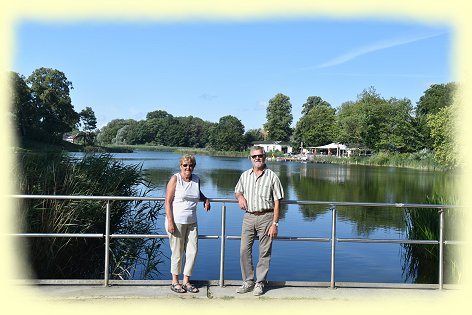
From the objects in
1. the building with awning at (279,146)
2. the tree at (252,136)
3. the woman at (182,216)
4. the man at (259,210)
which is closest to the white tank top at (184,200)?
the woman at (182,216)

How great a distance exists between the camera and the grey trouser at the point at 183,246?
553cm

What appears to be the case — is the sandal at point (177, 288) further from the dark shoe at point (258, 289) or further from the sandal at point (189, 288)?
the dark shoe at point (258, 289)

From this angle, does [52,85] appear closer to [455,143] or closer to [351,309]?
[455,143]

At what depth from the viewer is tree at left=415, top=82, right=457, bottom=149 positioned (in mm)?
67500

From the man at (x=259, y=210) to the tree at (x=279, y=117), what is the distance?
111352 millimetres

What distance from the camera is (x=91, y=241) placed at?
9.70 metres

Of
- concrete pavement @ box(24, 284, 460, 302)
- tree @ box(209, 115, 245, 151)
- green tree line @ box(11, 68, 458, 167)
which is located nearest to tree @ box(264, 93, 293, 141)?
green tree line @ box(11, 68, 458, 167)

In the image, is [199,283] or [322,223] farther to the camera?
[322,223]

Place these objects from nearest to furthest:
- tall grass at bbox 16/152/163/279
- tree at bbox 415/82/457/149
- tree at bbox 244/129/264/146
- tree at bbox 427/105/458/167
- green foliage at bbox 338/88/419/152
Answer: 1. tall grass at bbox 16/152/163/279
2. tree at bbox 427/105/458/167
3. tree at bbox 415/82/457/149
4. green foliage at bbox 338/88/419/152
5. tree at bbox 244/129/264/146

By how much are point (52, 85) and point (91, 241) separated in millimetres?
77617

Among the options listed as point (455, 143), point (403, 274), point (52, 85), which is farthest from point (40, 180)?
point (52, 85)

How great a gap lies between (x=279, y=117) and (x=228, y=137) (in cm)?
1507

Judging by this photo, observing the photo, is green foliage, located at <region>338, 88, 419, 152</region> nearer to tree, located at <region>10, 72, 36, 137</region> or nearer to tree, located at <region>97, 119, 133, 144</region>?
tree, located at <region>10, 72, 36, 137</region>

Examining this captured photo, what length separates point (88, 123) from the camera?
100 meters
